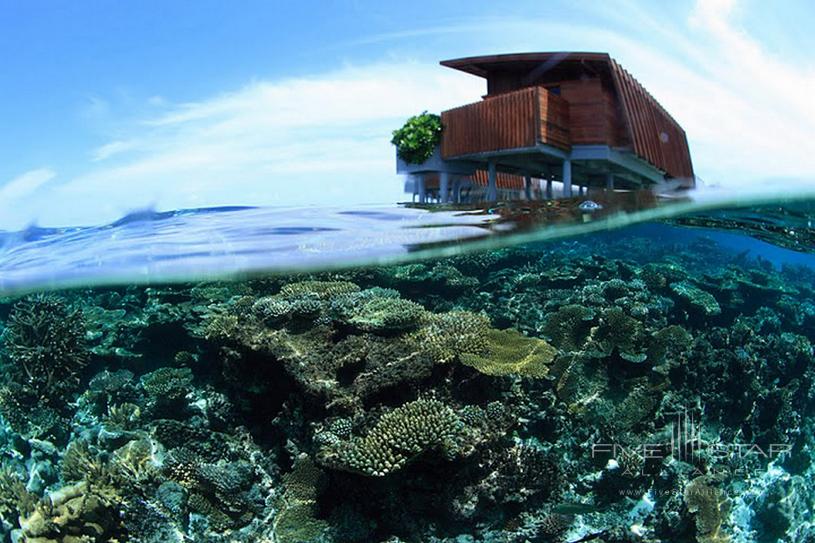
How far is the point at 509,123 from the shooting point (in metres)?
14.9

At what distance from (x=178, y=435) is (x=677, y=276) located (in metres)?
11.0

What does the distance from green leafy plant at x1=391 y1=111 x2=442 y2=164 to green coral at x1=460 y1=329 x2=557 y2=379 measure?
950 centimetres

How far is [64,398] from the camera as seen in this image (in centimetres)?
1063

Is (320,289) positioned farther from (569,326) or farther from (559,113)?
(559,113)

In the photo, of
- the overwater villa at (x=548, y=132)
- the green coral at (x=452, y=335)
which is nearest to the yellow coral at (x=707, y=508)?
the green coral at (x=452, y=335)

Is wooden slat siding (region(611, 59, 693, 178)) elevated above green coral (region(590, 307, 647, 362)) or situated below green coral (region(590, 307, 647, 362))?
above

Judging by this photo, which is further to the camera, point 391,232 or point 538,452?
point 391,232

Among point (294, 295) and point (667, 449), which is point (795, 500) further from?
point (294, 295)

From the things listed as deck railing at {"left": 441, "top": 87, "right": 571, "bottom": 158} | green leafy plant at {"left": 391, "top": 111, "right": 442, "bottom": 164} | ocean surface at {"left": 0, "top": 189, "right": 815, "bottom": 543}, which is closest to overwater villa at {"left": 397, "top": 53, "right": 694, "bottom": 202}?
deck railing at {"left": 441, "top": 87, "right": 571, "bottom": 158}

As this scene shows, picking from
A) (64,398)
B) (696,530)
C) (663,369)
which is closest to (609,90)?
(663,369)

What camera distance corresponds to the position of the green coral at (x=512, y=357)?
7.70 m

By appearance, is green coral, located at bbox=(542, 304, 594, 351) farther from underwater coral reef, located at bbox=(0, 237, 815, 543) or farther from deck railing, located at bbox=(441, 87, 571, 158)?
deck railing, located at bbox=(441, 87, 571, 158)

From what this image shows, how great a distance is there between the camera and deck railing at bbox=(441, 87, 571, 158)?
14406 mm

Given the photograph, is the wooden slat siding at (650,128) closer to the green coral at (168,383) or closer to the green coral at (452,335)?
the green coral at (452,335)
